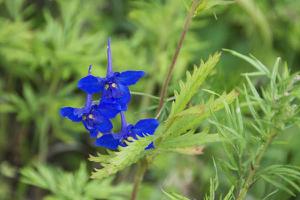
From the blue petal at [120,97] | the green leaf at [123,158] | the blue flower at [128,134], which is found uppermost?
the blue petal at [120,97]

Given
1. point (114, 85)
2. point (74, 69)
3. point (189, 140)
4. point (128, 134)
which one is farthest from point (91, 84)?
point (74, 69)

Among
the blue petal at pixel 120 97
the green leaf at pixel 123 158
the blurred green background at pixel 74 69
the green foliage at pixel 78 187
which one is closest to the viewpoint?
the green leaf at pixel 123 158

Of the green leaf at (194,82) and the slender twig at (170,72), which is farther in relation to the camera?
the slender twig at (170,72)

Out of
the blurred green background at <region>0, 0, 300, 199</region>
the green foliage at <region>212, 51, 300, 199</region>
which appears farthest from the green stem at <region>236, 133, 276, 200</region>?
the blurred green background at <region>0, 0, 300, 199</region>

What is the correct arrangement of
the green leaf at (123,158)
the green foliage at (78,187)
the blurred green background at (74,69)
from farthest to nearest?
1. the blurred green background at (74,69)
2. the green foliage at (78,187)
3. the green leaf at (123,158)

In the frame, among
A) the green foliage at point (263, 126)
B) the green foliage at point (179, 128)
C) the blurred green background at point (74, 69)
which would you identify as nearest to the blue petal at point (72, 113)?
the green foliage at point (179, 128)

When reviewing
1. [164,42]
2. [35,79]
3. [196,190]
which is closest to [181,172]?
[196,190]

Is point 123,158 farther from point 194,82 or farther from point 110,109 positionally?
point 194,82

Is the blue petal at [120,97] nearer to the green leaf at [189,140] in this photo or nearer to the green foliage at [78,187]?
the green leaf at [189,140]
